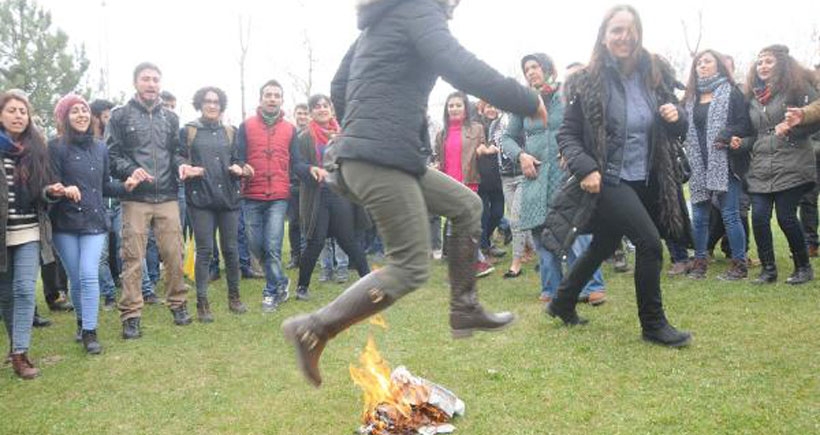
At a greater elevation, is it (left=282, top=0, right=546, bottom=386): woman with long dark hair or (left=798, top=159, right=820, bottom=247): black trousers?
(left=282, top=0, right=546, bottom=386): woman with long dark hair

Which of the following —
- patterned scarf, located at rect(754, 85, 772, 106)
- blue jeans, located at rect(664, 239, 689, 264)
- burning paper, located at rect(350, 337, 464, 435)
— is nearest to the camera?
burning paper, located at rect(350, 337, 464, 435)

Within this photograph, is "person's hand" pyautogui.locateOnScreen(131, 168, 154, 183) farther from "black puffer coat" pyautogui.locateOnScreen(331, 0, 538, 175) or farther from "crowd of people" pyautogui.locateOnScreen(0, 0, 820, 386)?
"black puffer coat" pyautogui.locateOnScreen(331, 0, 538, 175)

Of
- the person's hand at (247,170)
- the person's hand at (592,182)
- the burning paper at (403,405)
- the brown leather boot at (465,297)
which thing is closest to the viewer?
the brown leather boot at (465,297)

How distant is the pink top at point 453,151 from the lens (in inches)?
348

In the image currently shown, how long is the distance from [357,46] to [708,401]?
9.14 feet

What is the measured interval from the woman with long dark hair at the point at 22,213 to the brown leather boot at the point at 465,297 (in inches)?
143

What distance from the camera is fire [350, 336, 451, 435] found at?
3.92m

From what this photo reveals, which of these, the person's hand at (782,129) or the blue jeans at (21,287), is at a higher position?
the person's hand at (782,129)

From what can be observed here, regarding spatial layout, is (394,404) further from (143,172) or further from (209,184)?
(209,184)

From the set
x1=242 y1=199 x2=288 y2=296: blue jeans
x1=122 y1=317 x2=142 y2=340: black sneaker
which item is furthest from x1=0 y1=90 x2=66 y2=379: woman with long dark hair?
x1=242 y1=199 x2=288 y2=296: blue jeans

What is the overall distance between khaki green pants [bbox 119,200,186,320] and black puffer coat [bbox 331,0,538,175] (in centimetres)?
393

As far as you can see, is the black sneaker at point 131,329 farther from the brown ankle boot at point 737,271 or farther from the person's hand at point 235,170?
the brown ankle boot at point 737,271

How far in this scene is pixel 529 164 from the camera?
6.52 metres

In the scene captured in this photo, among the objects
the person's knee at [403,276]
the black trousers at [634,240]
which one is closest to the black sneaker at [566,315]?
the black trousers at [634,240]
